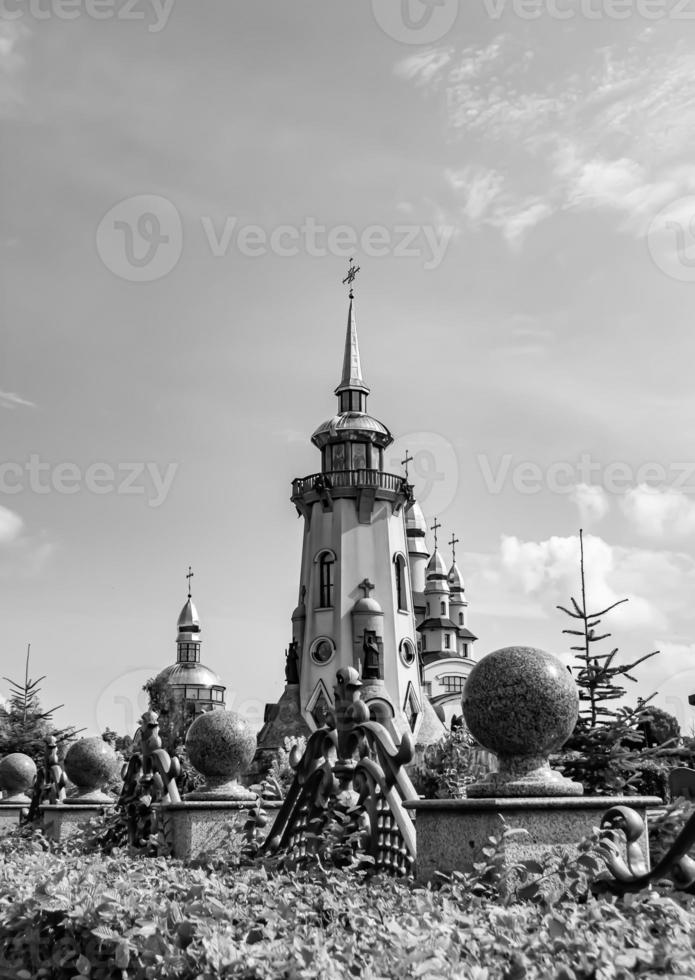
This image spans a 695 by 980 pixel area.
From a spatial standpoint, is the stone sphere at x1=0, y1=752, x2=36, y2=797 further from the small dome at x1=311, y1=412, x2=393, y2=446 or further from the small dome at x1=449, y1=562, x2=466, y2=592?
the small dome at x1=449, y1=562, x2=466, y2=592

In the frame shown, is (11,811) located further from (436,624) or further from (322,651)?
(436,624)

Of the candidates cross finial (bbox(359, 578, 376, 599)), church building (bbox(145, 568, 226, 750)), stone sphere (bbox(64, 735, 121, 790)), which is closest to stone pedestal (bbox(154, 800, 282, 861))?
stone sphere (bbox(64, 735, 121, 790))

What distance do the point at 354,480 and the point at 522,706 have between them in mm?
41640

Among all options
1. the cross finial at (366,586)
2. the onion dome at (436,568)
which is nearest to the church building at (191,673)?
the onion dome at (436,568)

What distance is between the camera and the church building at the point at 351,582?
44625mm

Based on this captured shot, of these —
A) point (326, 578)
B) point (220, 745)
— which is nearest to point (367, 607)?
point (326, 578)

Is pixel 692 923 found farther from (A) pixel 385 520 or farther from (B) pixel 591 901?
(A) pixel 385 520

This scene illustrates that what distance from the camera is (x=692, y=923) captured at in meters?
3.40

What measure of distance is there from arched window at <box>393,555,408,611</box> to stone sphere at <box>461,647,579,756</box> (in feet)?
137

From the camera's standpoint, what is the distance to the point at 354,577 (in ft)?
151

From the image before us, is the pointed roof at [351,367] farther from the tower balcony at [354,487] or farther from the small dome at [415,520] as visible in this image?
the small dome at [415,520]

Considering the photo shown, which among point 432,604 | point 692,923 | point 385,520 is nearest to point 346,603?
point 385,520

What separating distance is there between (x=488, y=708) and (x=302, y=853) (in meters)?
2.01

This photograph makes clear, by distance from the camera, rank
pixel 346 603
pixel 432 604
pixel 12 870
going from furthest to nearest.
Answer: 1. pixel 432 604
2. pixel 346 603
3. pixel 12 870
